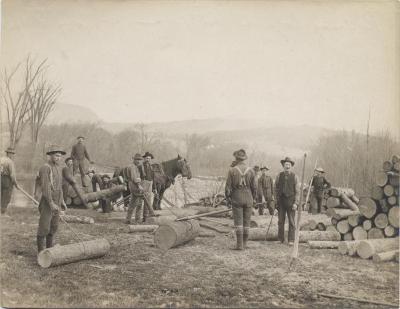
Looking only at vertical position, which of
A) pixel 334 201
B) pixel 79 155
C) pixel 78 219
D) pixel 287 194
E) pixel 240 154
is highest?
pixel 240 154

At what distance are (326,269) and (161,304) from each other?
10.7 feet

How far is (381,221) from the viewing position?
30.0 feet

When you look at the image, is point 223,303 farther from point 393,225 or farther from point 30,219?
point 30,219

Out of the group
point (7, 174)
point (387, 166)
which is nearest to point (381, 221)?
point (387, 166)

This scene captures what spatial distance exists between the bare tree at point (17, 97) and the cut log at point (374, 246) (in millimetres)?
7007

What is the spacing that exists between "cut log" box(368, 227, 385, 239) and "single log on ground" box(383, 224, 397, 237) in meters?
0.12

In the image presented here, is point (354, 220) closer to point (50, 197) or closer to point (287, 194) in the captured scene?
point (287, 194)

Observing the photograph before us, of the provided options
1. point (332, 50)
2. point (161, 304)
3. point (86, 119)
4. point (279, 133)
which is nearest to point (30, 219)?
point (86, 119)

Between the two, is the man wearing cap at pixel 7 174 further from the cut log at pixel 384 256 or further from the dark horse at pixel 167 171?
the cut log at pixel 384 256

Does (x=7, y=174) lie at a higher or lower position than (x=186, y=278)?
higher

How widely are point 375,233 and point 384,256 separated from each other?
0.94 metres

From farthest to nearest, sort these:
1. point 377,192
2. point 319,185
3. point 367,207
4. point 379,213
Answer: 1. point 319,185
2. point 367,207
3. point 379,213
4. point 377,192

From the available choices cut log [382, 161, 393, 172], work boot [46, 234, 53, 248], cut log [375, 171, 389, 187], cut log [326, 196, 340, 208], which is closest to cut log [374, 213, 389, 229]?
cut log [375, 171, 389, 187]

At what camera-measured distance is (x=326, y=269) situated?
8109 millimetres
